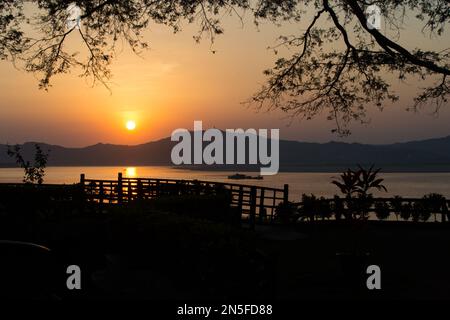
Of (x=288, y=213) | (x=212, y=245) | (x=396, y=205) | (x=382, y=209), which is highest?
(x=212, y=245)

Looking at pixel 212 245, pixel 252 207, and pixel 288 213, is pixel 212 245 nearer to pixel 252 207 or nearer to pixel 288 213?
pixel 252 207

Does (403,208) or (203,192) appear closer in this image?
(403,208)

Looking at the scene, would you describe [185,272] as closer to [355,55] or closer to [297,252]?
[297,252]

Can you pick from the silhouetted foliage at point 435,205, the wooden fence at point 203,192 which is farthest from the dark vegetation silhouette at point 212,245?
the wooden fence at point 203,192

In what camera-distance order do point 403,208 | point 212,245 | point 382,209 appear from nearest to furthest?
1. point 212,245
2. point 382,209
3. point 403,208

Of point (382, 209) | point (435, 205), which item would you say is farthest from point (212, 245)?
point (435, 205)

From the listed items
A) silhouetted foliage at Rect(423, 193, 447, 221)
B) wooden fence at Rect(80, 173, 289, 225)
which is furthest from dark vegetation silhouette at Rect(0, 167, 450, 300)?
wooden fence at Rect(80, 173, 289, 225)

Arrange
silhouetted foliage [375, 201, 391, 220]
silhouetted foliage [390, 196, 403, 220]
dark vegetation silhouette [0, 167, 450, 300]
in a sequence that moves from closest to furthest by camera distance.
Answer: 1. dark vegetation silhouette [0, 167, 450, 300]
2. silhouetted foliage [375, 201, 391, 220]
3. silhouetted foliage [390, 196, 403, 220]

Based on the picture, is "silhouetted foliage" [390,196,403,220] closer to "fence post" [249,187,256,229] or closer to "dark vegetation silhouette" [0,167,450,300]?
"dark vegetation silhouette" [0,167,450,300]

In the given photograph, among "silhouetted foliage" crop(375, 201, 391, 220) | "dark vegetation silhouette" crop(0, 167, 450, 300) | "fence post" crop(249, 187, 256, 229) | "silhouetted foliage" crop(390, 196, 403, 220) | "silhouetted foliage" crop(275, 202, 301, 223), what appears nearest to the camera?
"dark vegetation silhouette" crop(0, 167, 450, 300)

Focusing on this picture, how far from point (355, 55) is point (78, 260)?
429 inches

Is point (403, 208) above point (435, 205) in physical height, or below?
below

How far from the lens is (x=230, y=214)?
19.9 m

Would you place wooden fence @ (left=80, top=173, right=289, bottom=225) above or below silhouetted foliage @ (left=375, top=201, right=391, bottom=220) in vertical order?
above
